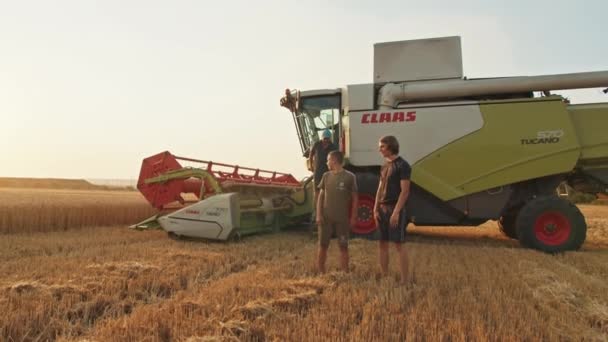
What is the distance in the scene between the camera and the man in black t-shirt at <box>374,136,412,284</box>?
3.67 metres

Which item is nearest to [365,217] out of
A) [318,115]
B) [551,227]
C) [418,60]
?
[318,115]

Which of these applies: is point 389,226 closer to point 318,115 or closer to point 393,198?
point 393,198

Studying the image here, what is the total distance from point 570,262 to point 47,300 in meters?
5.54

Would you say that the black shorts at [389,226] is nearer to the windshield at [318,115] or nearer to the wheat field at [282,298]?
the wheat field at [282,298]

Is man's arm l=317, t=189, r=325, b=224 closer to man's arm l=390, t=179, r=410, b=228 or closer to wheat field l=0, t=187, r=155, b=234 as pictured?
man's arm l=390, t=179, r=410, b=228

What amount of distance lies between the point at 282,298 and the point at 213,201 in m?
3.55

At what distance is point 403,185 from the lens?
369 centimetres

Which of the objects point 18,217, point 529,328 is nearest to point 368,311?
point 529,328

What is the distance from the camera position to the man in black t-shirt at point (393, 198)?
3.67m

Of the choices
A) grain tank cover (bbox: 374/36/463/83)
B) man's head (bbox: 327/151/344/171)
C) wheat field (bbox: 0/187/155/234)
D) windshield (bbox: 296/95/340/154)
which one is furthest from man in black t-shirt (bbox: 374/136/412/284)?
wheat field (bbox: 0/187/155/234)

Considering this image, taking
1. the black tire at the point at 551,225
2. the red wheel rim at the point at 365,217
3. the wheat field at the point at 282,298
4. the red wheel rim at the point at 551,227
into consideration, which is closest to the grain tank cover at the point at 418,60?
the red wheel rim at the point at 365,217

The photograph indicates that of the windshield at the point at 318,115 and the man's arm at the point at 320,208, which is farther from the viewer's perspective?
the windshield at the point at 318,115

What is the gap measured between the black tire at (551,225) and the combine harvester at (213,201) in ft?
11.6

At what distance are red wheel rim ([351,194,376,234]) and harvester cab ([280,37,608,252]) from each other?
0.02 meters
